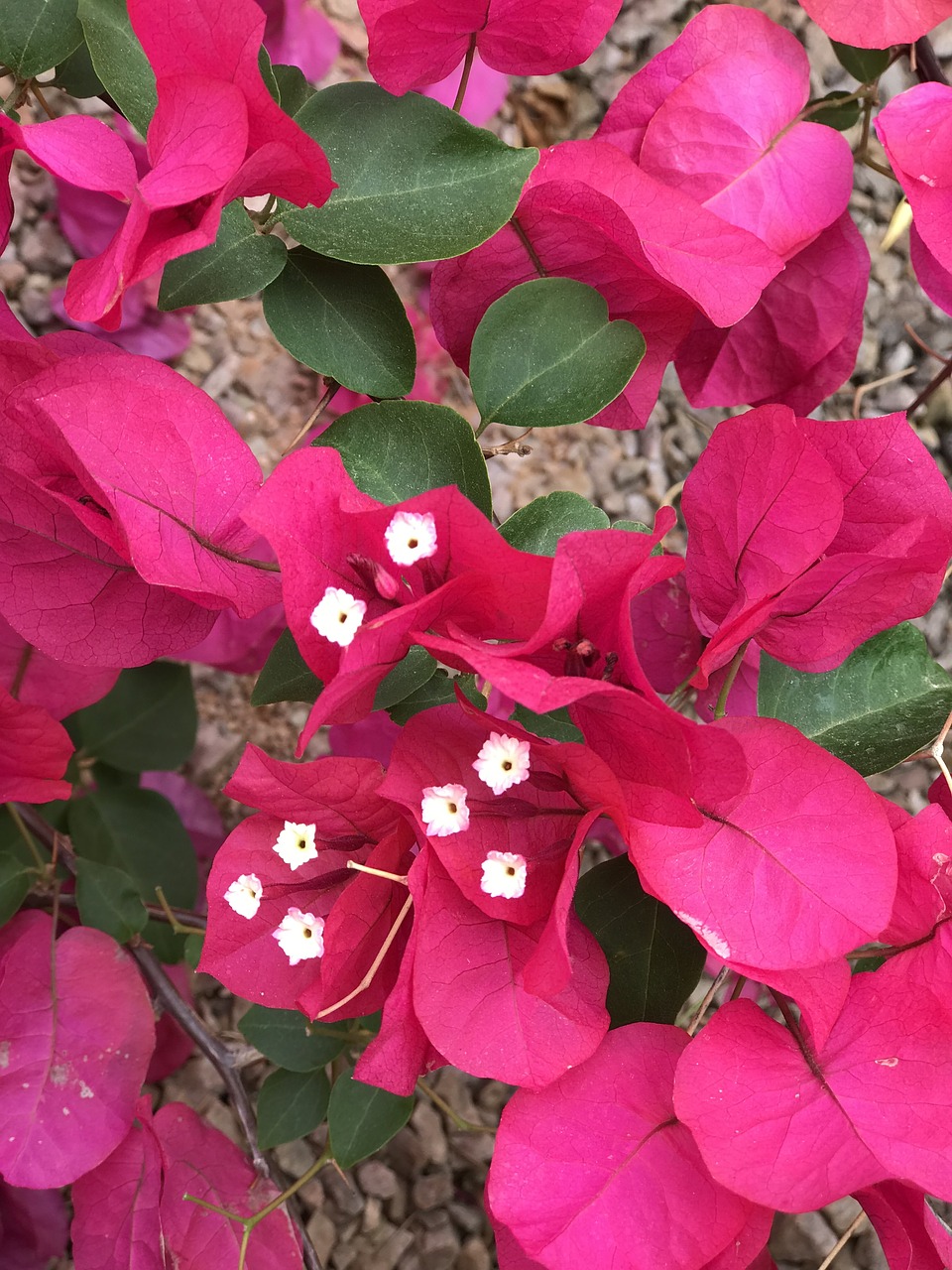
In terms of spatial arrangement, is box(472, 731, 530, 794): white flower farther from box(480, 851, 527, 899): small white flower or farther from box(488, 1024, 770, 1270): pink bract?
box(488, 1024, 770, 1270): pink bract

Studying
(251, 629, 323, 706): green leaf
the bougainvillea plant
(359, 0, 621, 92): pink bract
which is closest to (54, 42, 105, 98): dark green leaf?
the bougainvillea plant

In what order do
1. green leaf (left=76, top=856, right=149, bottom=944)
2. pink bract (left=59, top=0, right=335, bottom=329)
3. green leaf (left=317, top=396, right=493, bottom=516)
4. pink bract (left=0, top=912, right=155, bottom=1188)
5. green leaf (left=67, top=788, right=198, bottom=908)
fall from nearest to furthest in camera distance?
pink bract (left=59, top=0, right=335, bottom=329) → green leaf (left=317, top=396, right=493, bottom=516) → pink bract (left=0, top=912, right=155, bottom=1188) → green leaf (left=76, top=856, right=149, bottom=944) → green leaf (left=67, top=788, right=198, bottom=908)

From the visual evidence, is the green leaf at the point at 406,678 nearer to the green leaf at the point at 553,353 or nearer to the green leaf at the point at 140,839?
the green leaf at the point at 553,353

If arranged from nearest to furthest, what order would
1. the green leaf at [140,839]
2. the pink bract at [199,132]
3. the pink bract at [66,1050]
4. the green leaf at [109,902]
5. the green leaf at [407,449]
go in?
the pink bract at [199,132], the green leaf at [407,449], the pink bract at [66,1050], the green leaf at [109,902], the green leaf at [140,839]

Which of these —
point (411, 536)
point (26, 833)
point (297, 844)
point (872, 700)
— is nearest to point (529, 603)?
point (411, 536)

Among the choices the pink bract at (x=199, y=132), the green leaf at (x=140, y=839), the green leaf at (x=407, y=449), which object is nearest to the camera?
the pink bract at (x=199, y=132)

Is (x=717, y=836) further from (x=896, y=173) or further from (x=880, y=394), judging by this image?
(x=880, y=394)

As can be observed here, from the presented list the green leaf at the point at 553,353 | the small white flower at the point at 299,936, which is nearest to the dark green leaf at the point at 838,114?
the green leaf at the point at 553,353
